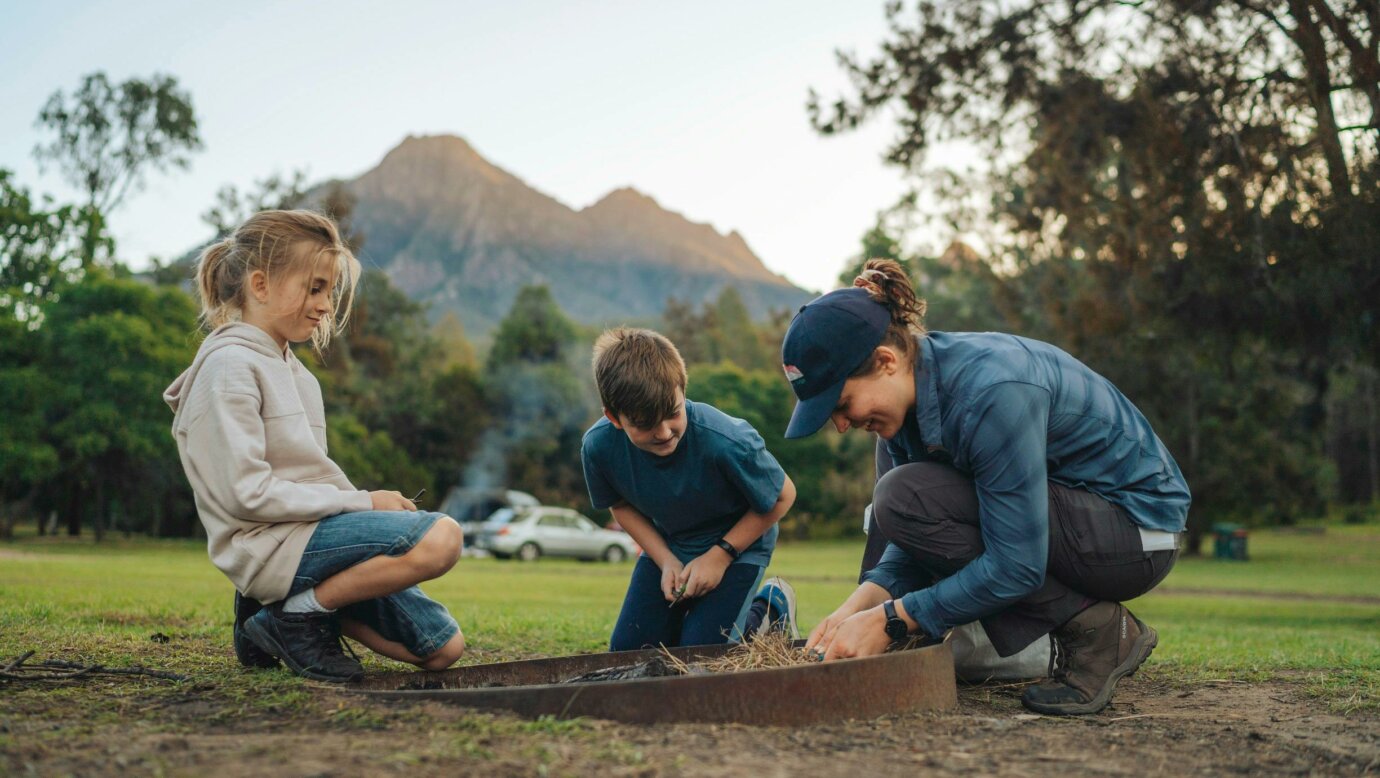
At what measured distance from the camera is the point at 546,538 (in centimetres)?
3300

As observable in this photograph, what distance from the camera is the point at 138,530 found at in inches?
1916

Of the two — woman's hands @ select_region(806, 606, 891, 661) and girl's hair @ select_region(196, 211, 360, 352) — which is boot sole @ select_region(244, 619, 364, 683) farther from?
woman's hands @ select_region(806, 606, 891, 661)

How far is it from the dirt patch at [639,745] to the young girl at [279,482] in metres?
0.58

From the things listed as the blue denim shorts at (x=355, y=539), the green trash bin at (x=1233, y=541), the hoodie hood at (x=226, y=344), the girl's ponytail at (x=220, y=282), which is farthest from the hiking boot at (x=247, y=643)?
the green trash bin at (x=1233, y=541)

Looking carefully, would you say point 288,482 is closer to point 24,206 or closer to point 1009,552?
point 1009,552

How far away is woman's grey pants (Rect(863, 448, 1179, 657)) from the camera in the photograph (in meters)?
3.88

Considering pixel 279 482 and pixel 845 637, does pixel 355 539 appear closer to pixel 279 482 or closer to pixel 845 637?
pixel 279 482

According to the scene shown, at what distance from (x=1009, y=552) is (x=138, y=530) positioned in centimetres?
5168

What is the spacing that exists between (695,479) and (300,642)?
70.4 inches

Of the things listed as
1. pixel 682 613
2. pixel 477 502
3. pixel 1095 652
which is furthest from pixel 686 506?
pixel 477 502

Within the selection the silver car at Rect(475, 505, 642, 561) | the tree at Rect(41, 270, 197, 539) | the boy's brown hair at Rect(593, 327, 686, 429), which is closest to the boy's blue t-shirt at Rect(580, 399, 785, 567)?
the boy's brown hair at Rect(593, 327, 686, 429)

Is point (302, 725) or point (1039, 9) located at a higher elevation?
point (1039, 9)

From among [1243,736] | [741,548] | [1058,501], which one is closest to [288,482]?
[741,548]

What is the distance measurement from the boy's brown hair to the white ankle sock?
1.31 m
